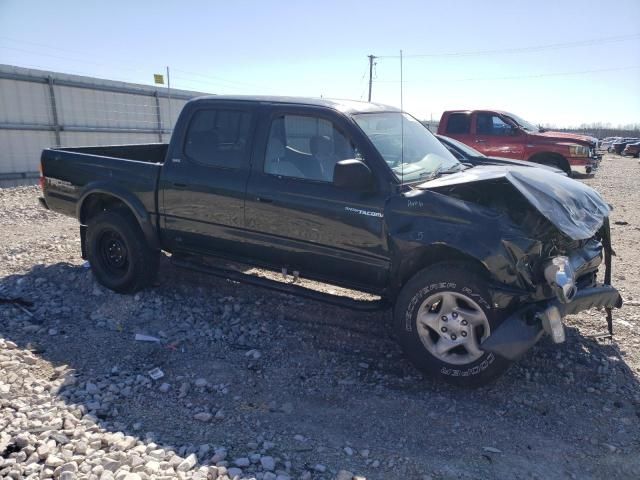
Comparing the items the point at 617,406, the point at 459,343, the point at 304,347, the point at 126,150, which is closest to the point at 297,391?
the point at 304,347

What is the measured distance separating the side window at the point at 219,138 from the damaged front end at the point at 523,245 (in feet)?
5.50

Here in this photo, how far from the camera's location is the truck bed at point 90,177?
Result: 16.4ft

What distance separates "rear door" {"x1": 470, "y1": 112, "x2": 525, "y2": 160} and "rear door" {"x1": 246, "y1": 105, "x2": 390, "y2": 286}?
10.7 meters

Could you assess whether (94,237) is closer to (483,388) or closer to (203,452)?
(203,452)

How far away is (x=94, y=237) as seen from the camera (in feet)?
17.4

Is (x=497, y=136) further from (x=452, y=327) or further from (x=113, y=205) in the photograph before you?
(x=452, y=327)

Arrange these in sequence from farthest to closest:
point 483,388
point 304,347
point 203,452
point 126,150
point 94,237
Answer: point 126,150, point 94,237, point 304,347, point 483,388, point 203,452

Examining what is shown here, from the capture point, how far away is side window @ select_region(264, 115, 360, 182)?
4145 millimetres

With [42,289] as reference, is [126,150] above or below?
above

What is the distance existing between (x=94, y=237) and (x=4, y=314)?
1094mm

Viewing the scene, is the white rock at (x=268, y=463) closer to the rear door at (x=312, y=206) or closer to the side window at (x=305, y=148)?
the rear door at (x=312, y=206)

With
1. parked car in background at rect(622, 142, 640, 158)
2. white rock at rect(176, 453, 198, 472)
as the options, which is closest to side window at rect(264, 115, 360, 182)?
white rock at rect(176, 453, 198, 472)

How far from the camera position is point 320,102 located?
435cm

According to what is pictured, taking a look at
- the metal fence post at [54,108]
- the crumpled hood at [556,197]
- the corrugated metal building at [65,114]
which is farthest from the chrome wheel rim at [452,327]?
the metal fence post at [54,108]
